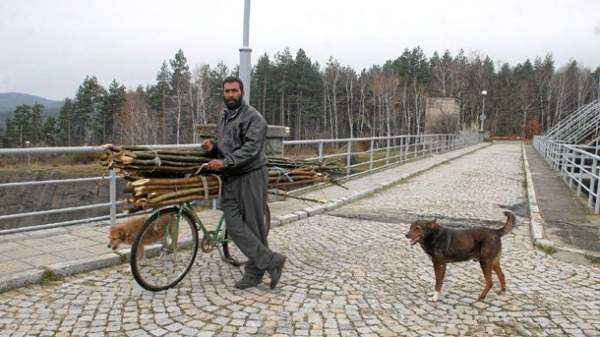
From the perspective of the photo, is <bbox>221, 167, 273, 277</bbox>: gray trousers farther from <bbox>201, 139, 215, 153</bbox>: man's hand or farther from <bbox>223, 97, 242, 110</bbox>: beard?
<bbox>223, 97, 242, 110</bbox>: beard

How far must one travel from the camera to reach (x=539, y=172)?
54.5 ft

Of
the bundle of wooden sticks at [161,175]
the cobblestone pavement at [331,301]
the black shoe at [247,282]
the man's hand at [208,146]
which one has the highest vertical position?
the man's hand at [208,146]

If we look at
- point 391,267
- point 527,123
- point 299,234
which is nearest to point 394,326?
point 391,267

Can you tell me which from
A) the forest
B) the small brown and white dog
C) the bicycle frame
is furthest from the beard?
the forest

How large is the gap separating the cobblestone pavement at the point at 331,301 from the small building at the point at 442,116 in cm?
3016

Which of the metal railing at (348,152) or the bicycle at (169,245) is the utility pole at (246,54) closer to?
the metal railing at (348,152)

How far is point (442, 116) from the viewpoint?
118 feet

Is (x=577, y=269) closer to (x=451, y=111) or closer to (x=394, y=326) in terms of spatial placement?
(x=394, y=326)

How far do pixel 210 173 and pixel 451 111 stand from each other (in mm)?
34155

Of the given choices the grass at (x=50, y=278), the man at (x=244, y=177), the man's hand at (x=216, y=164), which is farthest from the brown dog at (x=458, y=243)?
the grass at (x=50, y=278)

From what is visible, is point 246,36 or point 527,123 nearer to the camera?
point 246,36

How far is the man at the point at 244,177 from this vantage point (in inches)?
173

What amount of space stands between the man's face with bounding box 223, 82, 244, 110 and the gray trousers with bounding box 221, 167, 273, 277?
2.08ft

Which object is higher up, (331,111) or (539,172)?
(331,111)
